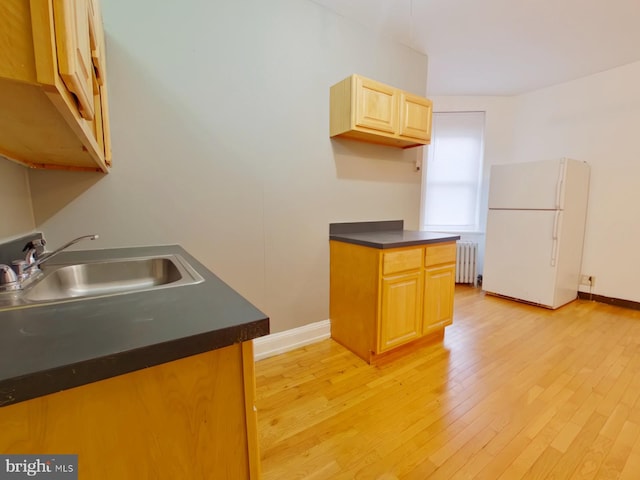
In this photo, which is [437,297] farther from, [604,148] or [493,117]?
[493,117]

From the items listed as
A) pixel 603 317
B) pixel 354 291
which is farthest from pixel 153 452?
pixel 603 317

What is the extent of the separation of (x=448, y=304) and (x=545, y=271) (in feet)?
5.08

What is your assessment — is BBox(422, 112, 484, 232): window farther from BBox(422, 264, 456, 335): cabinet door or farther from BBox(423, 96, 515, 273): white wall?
BBox(422, 264, 456, 335): cabinet door

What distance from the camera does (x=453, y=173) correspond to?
3.97 metres

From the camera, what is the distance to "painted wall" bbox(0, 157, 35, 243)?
1.02 meters

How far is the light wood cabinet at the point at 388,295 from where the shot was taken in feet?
6.19

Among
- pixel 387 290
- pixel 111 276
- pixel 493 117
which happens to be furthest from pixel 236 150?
pixel 493 117

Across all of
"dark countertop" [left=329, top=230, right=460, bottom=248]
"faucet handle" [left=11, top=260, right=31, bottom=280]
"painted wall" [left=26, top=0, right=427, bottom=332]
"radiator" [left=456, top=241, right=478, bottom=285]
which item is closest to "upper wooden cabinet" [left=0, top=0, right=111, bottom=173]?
"faucet handle" [left=11, top=260, right=31, bottom=280]

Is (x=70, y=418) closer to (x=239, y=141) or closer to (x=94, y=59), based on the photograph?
(x=94, y=59)

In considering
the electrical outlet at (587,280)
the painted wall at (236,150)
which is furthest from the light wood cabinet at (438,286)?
the electrical outlet at (587,280)

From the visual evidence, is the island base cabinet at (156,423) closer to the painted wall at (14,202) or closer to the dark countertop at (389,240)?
the painted wall at (14,202)

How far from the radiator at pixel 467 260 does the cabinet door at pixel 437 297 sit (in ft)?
6.17

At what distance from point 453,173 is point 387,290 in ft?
9.36

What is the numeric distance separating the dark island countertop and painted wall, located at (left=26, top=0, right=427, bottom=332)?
10cm
